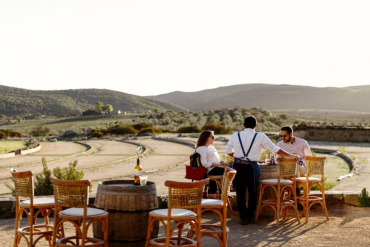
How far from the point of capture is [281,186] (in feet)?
29.8

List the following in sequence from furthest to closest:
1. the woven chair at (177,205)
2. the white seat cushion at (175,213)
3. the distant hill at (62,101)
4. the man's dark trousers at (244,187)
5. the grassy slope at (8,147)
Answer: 1. the distant hill at (62,101)
2. the grassy slope at (8,147)
3. the man's dark trousers at (244,187)
4. the white seat cushion at (175,213)
5. the woven chair at (177,205)

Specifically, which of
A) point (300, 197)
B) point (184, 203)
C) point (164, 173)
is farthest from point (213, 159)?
point (164, 173)

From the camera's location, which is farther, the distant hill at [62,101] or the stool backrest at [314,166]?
the distant hill at [62,101]

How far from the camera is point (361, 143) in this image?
36094 millimetres

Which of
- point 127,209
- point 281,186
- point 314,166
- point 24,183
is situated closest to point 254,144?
point 281,186

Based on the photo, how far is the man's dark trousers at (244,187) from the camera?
864cm

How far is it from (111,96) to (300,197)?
430 ft

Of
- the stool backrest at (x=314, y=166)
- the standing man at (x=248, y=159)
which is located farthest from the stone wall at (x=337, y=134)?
the standing man at (x=248, y=159)

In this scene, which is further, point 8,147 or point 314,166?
point 8,147

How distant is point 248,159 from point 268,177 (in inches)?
32.2

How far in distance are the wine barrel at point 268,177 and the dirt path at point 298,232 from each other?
15 centimetres

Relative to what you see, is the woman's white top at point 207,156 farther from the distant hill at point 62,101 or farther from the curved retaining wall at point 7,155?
the distant hill at point 62,101

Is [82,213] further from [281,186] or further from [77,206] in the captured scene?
[281,186]

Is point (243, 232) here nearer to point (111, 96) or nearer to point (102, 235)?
point (102, 235)
